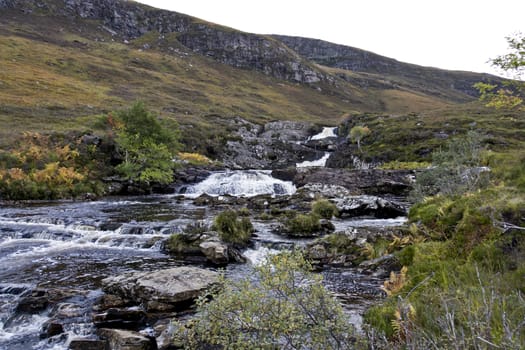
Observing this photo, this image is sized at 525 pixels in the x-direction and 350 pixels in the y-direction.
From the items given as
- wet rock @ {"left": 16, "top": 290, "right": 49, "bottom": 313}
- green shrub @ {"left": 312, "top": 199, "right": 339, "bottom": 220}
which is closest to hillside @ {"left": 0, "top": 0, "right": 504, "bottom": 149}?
green shrub @ {"left": 312, "top": 199, "right": 339, "bottom": 220}

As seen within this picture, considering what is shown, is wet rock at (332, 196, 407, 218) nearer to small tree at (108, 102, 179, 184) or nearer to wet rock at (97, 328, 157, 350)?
wet rock at (97, 328, 157, 350)

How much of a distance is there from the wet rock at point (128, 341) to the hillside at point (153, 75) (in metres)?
36.0

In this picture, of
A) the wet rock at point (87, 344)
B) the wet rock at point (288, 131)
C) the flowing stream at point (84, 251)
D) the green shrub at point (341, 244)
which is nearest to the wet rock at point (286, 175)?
the flowing stream at point (84, 251)

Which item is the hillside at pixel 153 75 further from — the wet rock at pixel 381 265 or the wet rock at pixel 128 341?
the wet rock at pixel 381 265

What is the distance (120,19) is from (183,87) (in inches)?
2929

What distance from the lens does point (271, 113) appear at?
360 feet

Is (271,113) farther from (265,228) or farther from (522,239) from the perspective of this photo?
(522,239)

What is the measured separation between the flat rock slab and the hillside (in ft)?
110

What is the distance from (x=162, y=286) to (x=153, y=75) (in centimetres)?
11606

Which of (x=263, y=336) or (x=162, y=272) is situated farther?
(x=162, y=272)

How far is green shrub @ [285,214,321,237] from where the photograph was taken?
17703 mm

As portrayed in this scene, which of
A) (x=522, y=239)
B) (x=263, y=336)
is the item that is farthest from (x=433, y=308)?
(x=522, y=239)

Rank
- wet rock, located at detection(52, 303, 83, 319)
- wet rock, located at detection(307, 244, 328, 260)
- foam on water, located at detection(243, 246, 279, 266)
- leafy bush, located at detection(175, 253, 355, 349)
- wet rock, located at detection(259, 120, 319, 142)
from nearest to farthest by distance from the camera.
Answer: leafy bush, located at detection(175, 253, 355, 349) → wet rock, located at detection(52, 303, 83, 319) → wet rock, located at detection(307, 244, 328, 260) → foam on water, located at detection(243, 246, 279, 266) → wet rock, located at detection(259, 120, 319, 142)

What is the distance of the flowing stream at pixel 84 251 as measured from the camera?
8641 mm
